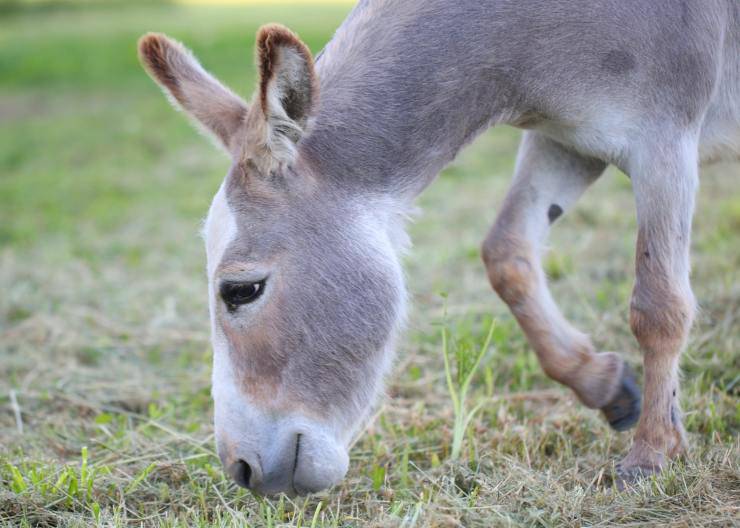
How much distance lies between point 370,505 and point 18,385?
2210 mm

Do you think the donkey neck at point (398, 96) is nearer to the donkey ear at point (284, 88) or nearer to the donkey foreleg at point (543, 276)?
the donkey ear at point (284, 88)

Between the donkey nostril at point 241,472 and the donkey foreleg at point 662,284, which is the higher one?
the donkey foreleg at point 662,284

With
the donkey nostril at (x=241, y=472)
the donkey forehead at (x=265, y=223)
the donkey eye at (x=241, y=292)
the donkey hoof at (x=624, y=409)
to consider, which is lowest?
the donkey hoof at (x=624, y=409)

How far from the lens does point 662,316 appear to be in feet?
9.77

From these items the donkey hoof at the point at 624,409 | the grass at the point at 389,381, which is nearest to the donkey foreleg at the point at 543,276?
the donkey hoof at the point at 624,409

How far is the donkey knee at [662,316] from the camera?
2.98 m

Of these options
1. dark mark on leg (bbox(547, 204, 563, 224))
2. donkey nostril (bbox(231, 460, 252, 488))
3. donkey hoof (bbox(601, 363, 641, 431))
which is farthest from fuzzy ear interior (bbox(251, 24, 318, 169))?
donkey hoof (bbox(601, 363, 641, 431))

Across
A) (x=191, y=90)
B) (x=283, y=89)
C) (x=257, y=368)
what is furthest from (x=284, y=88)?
(x=257, y=368)

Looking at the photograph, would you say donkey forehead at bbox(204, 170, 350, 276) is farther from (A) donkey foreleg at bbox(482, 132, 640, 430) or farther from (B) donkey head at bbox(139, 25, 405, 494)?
(A) donkey foreleg at bbox(482, 132, 640, 430)

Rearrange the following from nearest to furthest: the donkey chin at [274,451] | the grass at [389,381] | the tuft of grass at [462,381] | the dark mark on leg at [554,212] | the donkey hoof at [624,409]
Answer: the donkey chin at [274,451]
the grass at [389,381]
the tuft of grass at [462,381]
the donkey hoof at [624,409]
the dark mark on leg at [554,212]

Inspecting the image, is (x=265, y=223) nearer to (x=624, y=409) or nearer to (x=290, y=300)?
(x=290, y=300)

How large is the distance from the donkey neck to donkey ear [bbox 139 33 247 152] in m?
0.32

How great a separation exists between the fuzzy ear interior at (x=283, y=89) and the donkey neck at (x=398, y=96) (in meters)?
0.13

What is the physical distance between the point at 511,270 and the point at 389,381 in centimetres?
71
